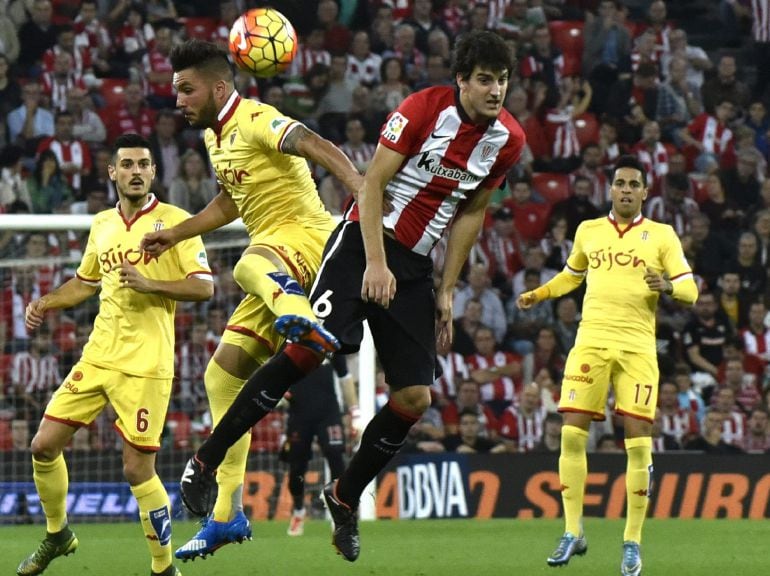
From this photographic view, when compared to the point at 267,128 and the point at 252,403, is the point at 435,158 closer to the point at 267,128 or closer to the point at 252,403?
the point at 267,128

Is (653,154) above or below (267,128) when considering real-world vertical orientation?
above

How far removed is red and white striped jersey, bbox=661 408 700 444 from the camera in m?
16.1

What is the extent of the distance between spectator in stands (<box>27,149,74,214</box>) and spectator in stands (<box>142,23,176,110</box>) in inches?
67.9

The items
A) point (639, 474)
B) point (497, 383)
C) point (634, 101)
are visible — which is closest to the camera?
point (639, 474)

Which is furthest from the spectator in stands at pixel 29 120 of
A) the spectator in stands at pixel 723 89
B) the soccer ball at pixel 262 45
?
the soccer ball at pixel 262 45

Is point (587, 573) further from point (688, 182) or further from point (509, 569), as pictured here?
point (688, 182)

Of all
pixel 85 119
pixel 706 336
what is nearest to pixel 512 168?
pixel 706 336

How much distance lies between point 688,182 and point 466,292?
3.43 metres

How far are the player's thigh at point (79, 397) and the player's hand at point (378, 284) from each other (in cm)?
188

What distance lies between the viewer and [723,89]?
19.9 m

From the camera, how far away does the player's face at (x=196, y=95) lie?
7.87 meters

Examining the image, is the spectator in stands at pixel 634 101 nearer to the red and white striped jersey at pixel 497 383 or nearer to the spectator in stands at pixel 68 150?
the red and white striped jersey at pixel 497 383

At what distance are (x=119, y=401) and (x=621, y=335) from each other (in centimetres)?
345

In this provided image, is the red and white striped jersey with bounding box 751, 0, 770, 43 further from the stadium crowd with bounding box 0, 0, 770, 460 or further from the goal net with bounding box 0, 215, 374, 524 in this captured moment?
the goal net with bounding box 0, 215, 374, 524
